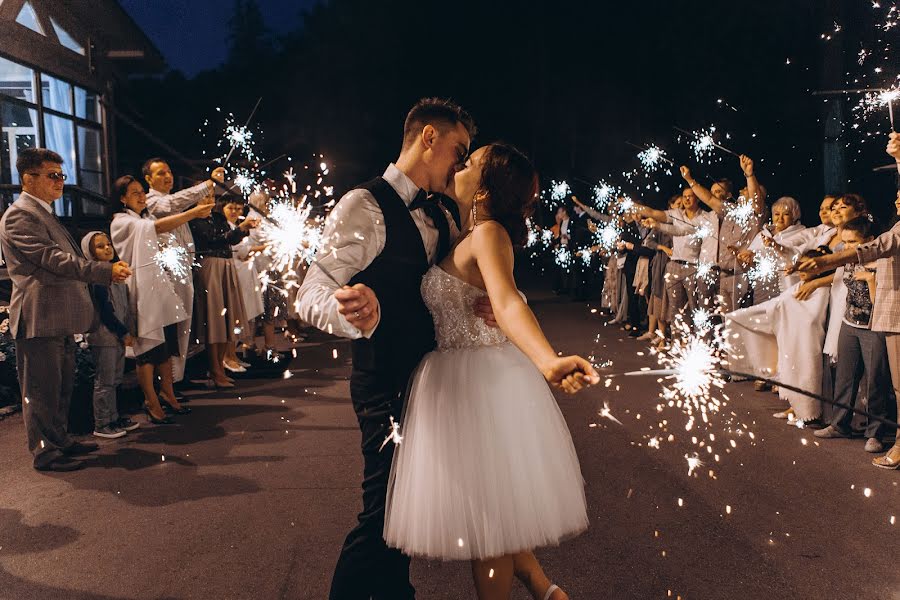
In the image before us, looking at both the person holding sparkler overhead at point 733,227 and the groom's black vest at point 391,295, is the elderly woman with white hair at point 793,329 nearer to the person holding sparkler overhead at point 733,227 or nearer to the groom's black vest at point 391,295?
the person holding sparkler overhead at point 733,227

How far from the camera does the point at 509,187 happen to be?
2693 millimetres

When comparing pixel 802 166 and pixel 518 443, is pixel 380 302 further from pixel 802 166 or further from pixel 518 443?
pixel 802 166

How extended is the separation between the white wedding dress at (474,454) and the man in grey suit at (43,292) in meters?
3.59

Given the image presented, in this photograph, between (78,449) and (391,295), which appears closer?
(391,295)

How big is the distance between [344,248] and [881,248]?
4051 millimetres

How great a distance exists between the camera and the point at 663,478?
4.89 meters

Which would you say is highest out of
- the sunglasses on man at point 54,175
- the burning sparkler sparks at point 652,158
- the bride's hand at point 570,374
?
the burning sparkler sparks at point 652,158

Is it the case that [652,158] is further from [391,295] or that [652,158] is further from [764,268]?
[391,295]

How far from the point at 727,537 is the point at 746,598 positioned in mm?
699

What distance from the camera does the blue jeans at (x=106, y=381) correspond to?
600cm

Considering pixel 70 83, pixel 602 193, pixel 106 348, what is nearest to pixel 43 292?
pixel 106 348

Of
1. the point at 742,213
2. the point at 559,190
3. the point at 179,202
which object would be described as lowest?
the point at 742,213

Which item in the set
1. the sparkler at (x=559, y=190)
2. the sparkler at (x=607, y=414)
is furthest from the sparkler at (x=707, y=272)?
the sparkler at (x=559, y=190)

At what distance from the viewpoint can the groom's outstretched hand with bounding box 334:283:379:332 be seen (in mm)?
2324
